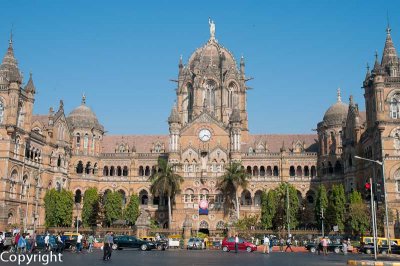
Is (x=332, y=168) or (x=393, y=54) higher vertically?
(x=393, y=54)

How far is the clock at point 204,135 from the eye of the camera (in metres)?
88.3

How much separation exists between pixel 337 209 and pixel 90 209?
124ft

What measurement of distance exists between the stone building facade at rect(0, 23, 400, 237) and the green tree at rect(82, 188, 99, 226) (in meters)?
6.84

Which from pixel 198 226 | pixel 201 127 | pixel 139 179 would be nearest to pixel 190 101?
pixel 201 127

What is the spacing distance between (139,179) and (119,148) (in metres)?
9.00

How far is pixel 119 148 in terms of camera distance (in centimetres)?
9800

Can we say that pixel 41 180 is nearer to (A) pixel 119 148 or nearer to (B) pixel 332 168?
(A) pixel 119 148

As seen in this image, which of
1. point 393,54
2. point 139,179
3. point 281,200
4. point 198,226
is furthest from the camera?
point 139,179

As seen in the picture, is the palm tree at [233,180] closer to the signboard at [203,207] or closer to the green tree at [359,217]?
the signboard at [203,207]

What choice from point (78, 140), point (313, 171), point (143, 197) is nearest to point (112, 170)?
point (143, 197)

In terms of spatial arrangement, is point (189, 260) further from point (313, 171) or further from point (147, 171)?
point (147, 171)

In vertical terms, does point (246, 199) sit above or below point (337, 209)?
above

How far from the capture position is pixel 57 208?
76.5 meters

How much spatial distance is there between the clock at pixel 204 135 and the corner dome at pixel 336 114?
69.0ft
